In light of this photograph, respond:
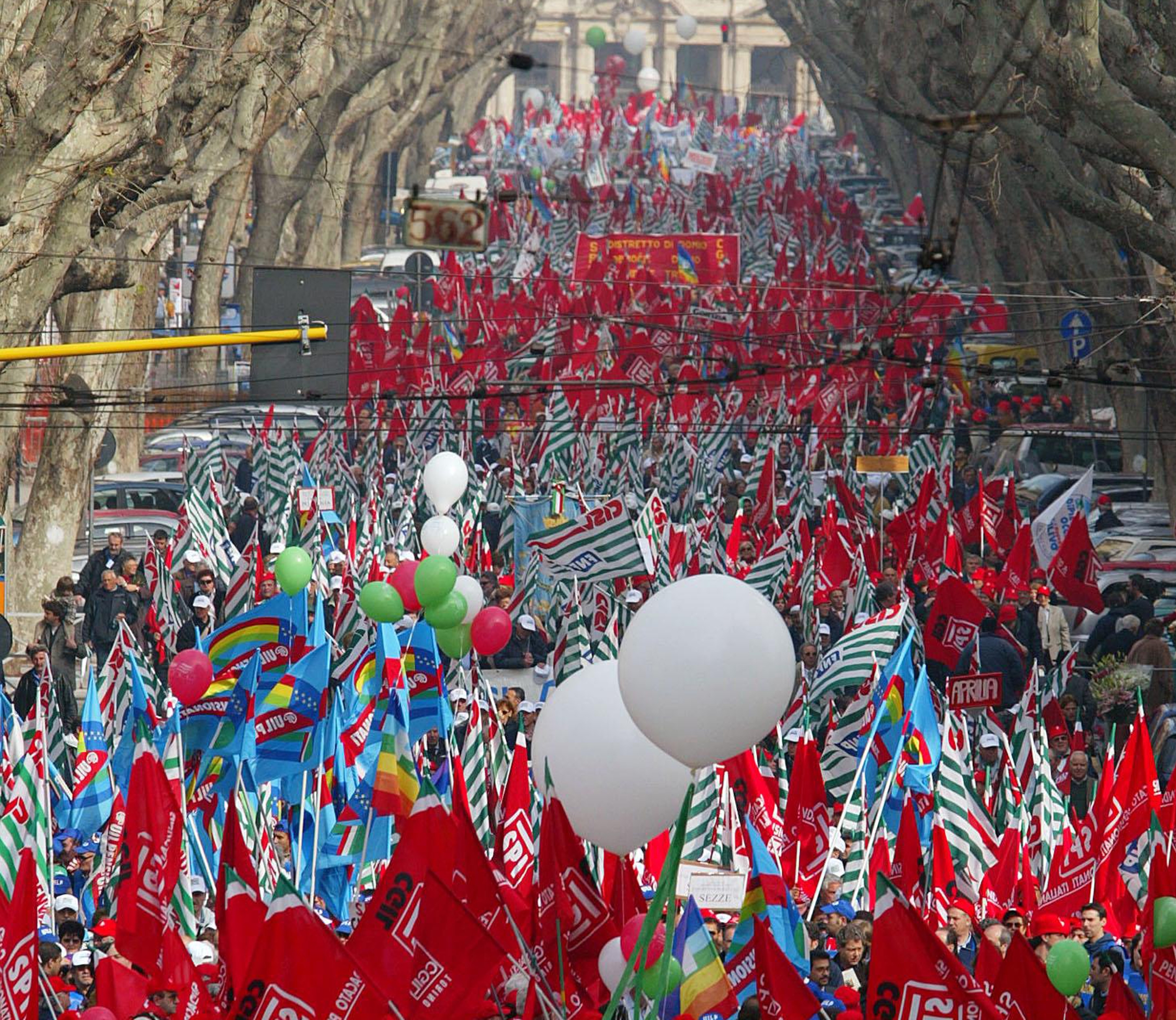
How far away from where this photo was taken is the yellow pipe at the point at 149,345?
13.2 meters

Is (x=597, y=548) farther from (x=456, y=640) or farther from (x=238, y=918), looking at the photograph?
(x=238, y=918)

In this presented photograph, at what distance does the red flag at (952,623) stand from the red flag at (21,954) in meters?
9.51

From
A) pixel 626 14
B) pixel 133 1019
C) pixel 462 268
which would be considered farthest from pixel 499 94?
pixel 133 1019

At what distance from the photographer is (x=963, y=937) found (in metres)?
12.2

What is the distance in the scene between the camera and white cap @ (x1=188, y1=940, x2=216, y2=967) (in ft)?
39.6

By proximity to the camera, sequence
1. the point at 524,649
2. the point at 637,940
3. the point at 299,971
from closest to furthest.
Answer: the point at 299,971, the point at 637,940, the point at 524,649

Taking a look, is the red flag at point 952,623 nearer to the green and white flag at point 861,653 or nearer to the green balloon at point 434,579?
the green and white flag at point 861,653

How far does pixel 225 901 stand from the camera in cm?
1044

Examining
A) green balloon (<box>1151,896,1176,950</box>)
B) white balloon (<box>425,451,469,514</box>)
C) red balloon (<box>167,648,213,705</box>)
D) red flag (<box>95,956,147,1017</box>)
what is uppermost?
white balloon (<box>425,451,469,514</box>)

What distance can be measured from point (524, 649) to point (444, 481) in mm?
2346

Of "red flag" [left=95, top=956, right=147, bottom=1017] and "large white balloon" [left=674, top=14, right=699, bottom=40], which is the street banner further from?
"large white balloon" [left=674, top=14, right=699, bottom=40]

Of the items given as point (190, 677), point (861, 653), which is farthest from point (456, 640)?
point (861, 653)

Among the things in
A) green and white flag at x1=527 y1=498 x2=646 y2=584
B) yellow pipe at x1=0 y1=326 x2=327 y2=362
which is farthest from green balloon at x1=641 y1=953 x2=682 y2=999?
green and white flag at x1=527 y1=498 x2=646 y2=584

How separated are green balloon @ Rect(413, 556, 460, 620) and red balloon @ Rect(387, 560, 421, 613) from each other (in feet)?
0.48
